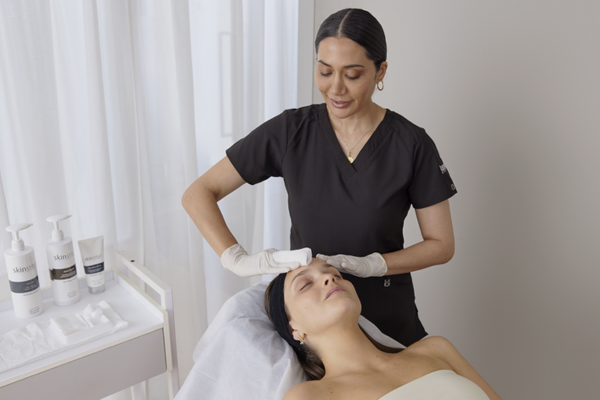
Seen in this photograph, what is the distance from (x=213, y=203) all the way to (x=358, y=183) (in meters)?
0.45

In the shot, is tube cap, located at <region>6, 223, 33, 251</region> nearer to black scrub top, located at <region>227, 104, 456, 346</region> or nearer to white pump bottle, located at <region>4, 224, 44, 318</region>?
white pump bottle, located at <region>4, 224, 44, 318</region>

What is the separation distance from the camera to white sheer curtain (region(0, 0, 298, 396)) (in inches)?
58.1

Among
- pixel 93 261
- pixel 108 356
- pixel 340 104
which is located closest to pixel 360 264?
pixel 340 104

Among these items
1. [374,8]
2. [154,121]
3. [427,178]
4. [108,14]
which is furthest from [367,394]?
[374,8]

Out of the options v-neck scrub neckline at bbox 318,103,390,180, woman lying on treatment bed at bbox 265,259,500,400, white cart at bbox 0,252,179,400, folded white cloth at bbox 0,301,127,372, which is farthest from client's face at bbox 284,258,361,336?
folded white cloth at bbox 0,301,127,372

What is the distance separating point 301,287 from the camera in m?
1.26

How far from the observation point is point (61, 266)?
1377 millimetres

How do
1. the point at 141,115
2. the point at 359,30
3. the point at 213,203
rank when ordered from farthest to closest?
the point at 141,115, the point at 213,203, the point at 359,30

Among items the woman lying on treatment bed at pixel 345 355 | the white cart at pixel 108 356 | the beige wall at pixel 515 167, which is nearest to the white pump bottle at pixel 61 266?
the white cart at pixel 108 356

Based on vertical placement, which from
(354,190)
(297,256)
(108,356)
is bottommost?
(108,356)

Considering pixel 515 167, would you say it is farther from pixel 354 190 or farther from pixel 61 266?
pixel 61 266

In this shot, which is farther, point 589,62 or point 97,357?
point 589,62

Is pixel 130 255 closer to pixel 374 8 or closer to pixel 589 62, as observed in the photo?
pixel 374 8

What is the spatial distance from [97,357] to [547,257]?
5.26 ft
